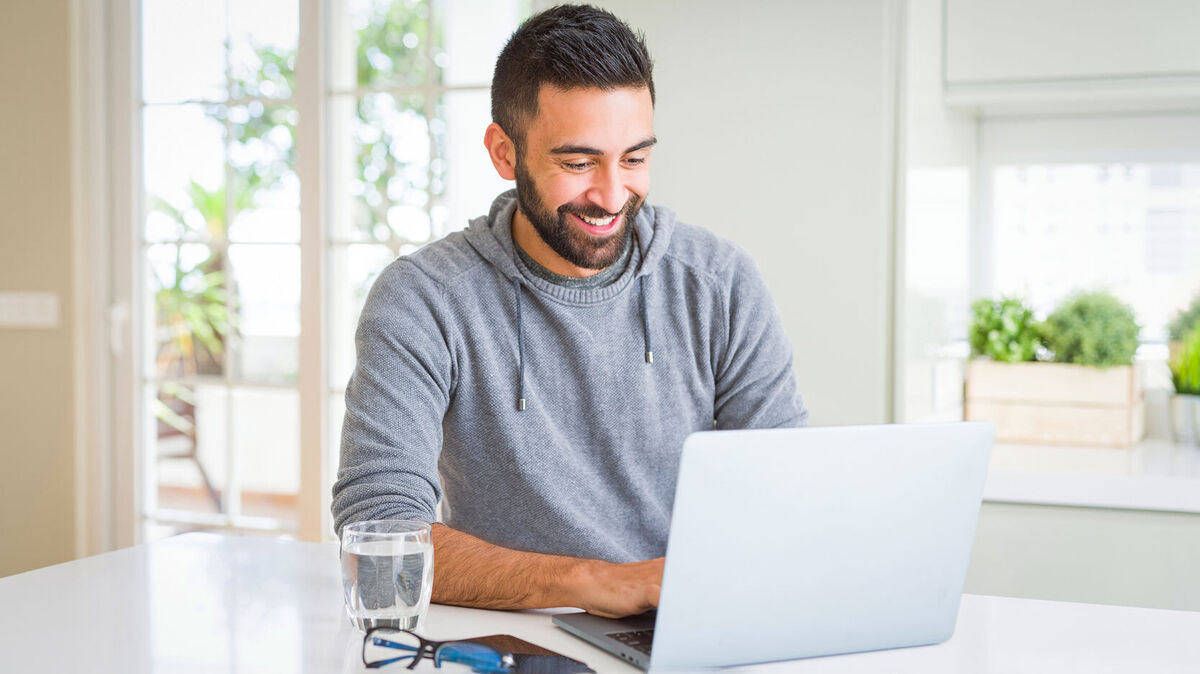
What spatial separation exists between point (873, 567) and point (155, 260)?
9.52 feet

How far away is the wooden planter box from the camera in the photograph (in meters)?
2.47

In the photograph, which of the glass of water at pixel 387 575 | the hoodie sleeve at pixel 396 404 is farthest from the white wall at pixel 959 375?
the glass of water at pixel 387 575

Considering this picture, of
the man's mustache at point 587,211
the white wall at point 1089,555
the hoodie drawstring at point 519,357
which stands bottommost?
the white wall at point 1089,555

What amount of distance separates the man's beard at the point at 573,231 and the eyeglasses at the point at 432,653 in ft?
2.17

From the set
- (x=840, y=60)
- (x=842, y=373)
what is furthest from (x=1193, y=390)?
(x=840, y=60)

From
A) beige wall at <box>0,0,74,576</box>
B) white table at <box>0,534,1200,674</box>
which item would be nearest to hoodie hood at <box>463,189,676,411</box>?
white table at <box>0,534,1200,674</box>

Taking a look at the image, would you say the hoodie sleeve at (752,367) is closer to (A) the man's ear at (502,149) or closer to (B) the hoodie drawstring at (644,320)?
(B) the hoodie drawstring at (644,320)

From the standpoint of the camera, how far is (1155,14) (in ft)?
7.65

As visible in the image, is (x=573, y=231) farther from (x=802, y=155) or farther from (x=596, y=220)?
(x=802, y=155)

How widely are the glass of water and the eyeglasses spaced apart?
24 millimetres

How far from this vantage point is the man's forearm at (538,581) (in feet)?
3.50

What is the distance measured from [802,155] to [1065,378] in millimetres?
811

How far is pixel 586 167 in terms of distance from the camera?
4.75 feet

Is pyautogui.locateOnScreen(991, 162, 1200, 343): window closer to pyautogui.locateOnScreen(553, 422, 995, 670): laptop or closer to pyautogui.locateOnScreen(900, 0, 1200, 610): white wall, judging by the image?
pyautogui.locateOnScreen(900, 0, 1200, 610): white wall
